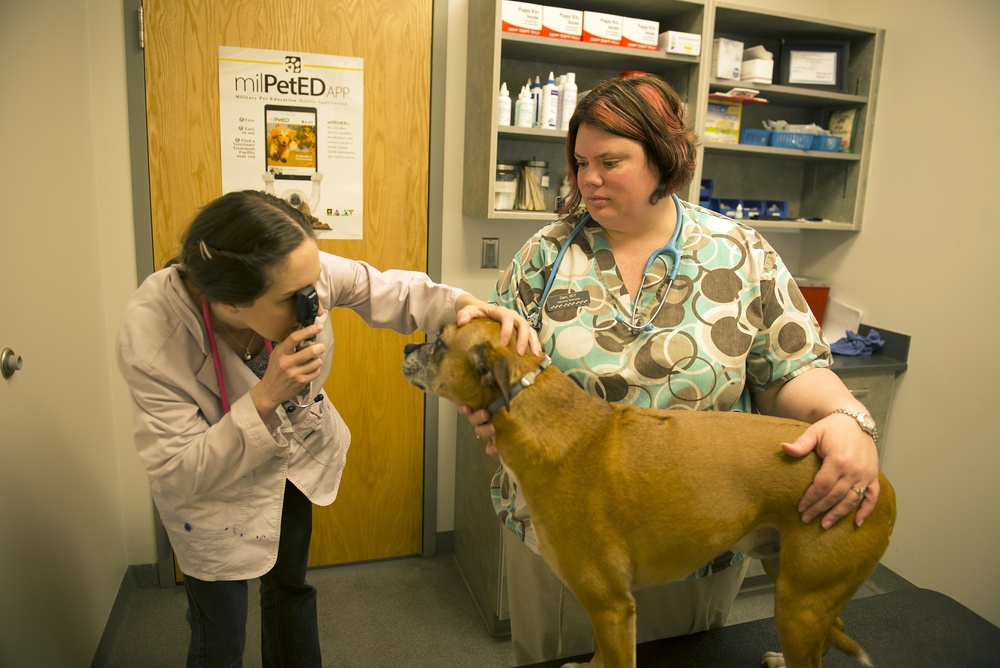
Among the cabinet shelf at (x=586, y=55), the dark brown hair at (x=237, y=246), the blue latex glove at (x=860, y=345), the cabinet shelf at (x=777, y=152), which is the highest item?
the cabinet shelf at (x=586, y=55)

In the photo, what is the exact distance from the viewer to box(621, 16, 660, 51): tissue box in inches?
111

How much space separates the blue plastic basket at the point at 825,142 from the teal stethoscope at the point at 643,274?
7.31 ft

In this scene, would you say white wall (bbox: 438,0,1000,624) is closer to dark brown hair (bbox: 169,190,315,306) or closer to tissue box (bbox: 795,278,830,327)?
tissue box (bbox: 795,278,830,327)

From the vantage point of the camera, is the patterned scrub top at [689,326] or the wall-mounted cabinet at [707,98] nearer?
the patterned scrub top at [689,326]

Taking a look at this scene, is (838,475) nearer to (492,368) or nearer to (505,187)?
(492,368)

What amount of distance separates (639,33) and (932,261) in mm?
1701

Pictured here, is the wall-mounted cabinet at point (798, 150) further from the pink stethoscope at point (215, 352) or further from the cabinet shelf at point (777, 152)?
the pink stethoscope at point (215, 352)

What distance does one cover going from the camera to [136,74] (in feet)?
8.47

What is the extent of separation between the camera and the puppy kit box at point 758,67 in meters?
3.09

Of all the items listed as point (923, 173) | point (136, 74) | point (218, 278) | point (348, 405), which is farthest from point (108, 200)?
point (923, 173)

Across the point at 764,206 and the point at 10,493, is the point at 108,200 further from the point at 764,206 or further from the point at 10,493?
the point at 764,206

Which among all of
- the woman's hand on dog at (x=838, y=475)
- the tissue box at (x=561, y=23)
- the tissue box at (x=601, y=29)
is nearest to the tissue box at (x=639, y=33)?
the tissue box at (x=601, y=29)

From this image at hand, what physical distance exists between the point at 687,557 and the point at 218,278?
107cm

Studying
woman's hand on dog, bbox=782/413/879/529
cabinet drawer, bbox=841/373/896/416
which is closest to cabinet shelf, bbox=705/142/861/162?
cabinet drawer, bbox=841/373/896/416
